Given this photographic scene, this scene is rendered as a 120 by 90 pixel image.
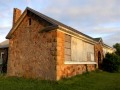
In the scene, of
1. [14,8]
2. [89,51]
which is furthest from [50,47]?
[14,8]

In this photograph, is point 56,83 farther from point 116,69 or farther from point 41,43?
point 116,69

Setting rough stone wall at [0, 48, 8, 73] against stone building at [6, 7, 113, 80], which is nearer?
stone building at [6, 7, 113, 80]

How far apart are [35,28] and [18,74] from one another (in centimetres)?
461

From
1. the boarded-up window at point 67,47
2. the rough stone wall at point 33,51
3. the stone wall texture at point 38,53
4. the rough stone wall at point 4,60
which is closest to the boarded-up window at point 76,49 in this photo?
the boarded-up window at point 67,47

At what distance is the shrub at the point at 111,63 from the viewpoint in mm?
24391

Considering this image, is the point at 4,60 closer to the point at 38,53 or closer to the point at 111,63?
the point at 38,53

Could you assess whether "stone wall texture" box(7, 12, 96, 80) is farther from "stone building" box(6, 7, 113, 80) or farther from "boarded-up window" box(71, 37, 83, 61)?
"boarded-up window" box(71, 37, 83, 61)

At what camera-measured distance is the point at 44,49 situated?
15562mm

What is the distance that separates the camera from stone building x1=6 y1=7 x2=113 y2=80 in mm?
14867

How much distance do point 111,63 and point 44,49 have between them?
1258 cm

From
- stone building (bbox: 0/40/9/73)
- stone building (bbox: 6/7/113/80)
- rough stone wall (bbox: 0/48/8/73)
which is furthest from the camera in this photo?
stone building (bbox: 0/40/9/73)

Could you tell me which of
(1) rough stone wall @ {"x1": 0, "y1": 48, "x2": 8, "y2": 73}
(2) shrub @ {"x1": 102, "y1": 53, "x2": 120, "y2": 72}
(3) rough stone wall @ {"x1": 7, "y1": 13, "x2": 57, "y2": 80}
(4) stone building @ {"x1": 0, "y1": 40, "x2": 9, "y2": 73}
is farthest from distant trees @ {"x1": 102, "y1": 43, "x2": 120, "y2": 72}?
(4) stone building @ {"x1": 0, "y1": 40, "x2": 9, "y2": 73}

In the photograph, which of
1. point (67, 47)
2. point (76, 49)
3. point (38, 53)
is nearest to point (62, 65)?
point (67, 47)

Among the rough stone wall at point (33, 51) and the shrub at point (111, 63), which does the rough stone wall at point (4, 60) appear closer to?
the rough stone wall at point (33, 51)
